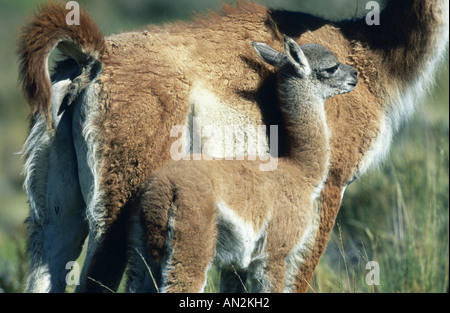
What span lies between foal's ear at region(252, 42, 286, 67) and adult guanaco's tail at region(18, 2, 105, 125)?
1.14 m

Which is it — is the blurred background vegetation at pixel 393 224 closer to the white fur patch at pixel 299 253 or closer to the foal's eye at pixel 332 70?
the white fur patch at pixel 299 253

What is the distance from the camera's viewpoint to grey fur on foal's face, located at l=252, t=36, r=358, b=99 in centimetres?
493

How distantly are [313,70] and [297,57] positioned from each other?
0.21m

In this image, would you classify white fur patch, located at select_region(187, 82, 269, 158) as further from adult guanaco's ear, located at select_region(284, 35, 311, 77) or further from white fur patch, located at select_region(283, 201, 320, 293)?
white fur patch, located at select_region(283, 201, 320, 293)

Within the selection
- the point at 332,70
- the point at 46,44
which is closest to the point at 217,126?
the point at 332,70

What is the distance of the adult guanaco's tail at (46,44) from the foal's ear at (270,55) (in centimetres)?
114

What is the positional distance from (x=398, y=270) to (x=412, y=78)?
7.00 ft

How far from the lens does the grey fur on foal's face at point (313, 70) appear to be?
194 inches

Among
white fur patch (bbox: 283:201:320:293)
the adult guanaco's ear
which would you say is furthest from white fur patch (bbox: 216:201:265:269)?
the adult guanaco's ear

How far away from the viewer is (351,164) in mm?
5266

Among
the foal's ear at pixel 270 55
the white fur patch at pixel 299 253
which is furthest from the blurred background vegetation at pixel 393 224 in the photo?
the foal's ear at pixel 270 55

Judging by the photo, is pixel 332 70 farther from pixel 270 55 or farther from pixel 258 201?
pixel 258 201

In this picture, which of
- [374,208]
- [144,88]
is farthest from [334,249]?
[144,88]
